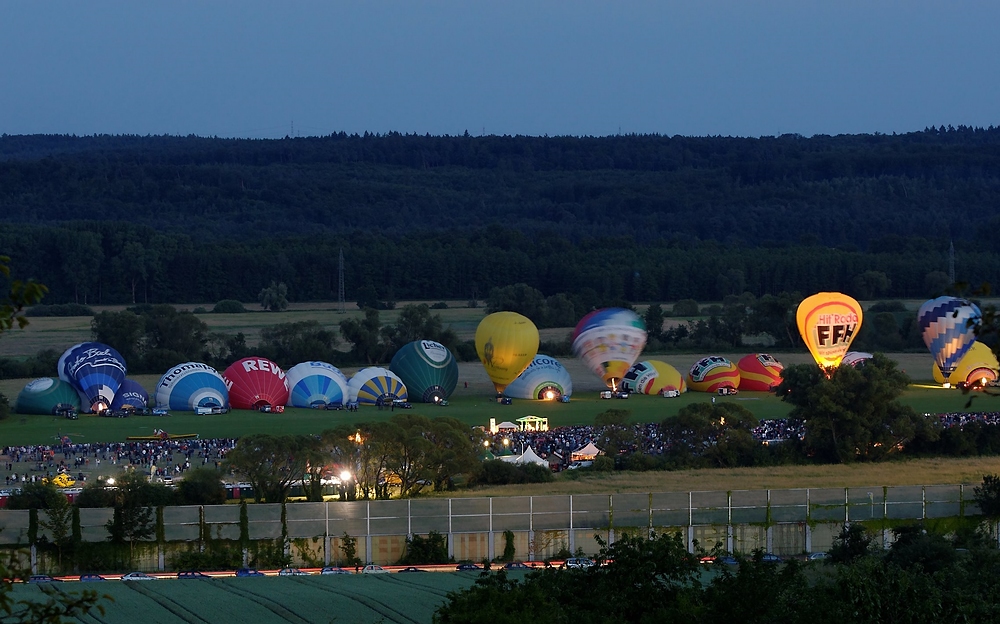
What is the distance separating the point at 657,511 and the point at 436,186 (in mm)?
135273

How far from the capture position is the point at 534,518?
19.0 meters

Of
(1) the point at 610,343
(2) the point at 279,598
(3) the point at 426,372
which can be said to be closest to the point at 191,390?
(3) the point at 426,372

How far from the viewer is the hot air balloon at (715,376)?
3916 cm

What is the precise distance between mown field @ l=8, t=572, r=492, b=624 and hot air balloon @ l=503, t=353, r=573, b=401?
2028 cm

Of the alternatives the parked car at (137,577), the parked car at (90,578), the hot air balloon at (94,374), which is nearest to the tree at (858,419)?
the parked car at (137,577)

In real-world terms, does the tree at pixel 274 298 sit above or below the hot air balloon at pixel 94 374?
above

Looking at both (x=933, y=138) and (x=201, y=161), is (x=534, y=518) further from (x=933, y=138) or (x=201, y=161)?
(x=933, y=138)

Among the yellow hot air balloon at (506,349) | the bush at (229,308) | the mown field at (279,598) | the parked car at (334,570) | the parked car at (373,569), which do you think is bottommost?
the parked car at (334,570)

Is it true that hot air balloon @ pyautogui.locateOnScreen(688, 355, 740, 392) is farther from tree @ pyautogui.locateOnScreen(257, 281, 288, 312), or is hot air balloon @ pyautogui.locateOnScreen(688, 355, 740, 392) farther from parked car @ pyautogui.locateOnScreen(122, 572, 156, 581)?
tree @ pyautogui.locateOnScreen(257, 281, 288, 312)

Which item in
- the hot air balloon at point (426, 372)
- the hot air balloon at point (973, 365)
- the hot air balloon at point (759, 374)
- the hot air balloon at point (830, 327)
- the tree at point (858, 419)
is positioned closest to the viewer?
the tree at point (858, 419)

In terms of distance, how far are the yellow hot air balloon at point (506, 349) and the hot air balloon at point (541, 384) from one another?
0.51m

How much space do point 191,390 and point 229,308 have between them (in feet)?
108

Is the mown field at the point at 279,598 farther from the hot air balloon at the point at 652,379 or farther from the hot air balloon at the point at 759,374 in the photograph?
the hot air balloon at the point at 759,374

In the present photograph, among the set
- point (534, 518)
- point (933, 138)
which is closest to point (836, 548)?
point (534, 518)
